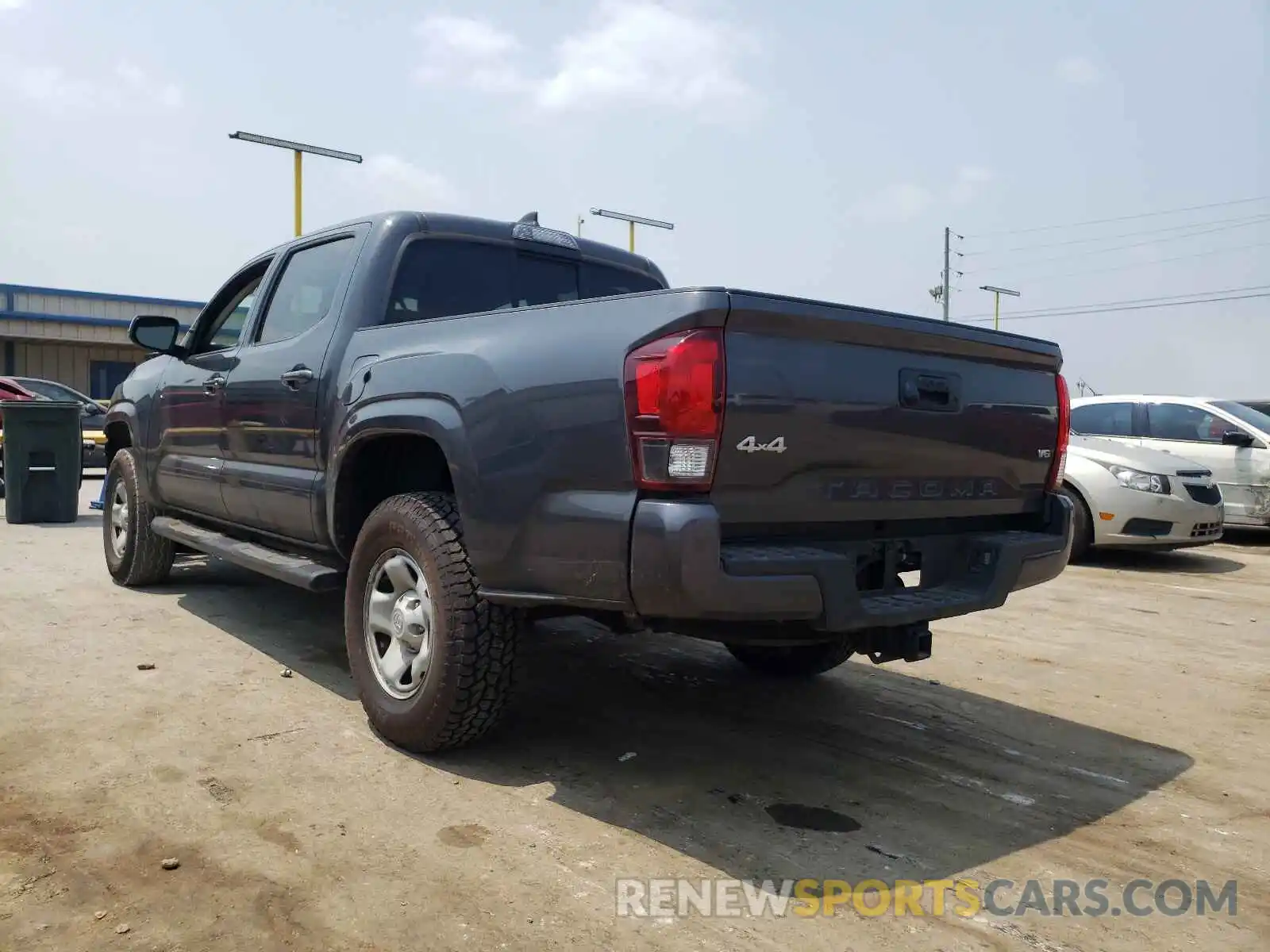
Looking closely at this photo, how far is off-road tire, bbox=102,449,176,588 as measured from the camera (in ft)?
20.1

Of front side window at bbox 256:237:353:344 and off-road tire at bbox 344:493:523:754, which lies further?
front side window at bbox 256:237:353:344

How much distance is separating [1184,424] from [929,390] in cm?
865

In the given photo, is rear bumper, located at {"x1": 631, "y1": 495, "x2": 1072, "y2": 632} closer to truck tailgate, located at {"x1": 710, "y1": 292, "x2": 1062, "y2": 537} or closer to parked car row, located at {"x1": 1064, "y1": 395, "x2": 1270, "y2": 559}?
truck tailgate, located at {"x1": 710, "y1": 292, "x2": 1062, "y2": 537}

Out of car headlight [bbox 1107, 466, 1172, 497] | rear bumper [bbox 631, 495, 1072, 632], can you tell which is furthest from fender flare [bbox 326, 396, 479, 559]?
car headlight [bbox 1107, 466, 1172, 497]

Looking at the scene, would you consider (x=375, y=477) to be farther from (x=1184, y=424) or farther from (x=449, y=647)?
(x=1184, y=424)

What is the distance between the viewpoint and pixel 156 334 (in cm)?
575

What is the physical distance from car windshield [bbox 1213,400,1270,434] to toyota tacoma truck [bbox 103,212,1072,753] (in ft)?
26.0

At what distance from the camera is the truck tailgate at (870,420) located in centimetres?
281

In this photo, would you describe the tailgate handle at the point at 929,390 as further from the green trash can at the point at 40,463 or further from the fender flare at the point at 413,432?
the green trash can at the point at 40,463

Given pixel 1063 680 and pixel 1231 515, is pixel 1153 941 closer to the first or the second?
pixel 1063 680

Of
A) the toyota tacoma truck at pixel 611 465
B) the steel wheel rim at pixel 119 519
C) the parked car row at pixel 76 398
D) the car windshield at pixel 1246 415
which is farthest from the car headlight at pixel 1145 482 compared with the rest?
the parked car row at pixel 76 398

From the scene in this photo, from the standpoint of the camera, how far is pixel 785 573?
2803 millimetres

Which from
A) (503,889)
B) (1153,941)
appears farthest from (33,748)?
(1153,941)

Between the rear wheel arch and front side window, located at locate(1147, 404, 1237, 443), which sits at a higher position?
front side window, located at locate(1147, 404, 1237, 443)
